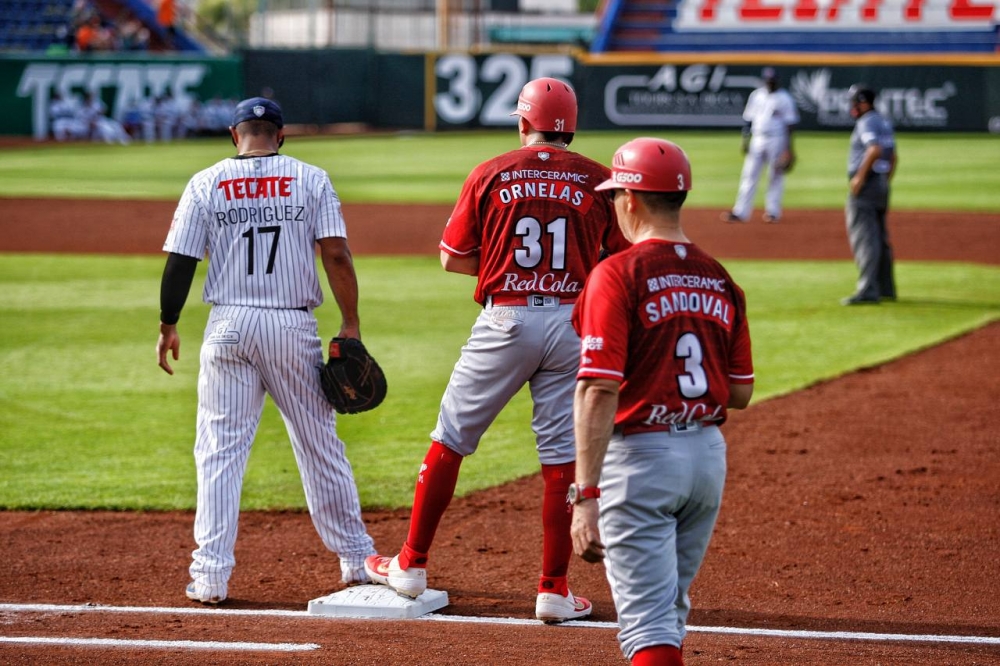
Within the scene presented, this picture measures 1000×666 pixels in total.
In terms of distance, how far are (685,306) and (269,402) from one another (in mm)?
7180

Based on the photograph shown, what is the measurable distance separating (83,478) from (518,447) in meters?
2.84

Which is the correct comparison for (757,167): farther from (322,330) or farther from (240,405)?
(240,405)

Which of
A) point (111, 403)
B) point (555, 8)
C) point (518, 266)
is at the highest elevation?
point (555, 8)

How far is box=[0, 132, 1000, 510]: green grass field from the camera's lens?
26.8 feet

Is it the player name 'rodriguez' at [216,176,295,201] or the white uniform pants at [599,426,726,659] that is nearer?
the white uniform pants at [599,426,726,659]

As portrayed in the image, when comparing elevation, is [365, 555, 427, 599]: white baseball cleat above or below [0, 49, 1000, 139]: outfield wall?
below

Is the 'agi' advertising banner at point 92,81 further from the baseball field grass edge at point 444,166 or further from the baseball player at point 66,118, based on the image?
the baseball field grass edge at point 444,166

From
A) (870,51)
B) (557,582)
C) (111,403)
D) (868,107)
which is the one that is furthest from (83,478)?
(870,51)

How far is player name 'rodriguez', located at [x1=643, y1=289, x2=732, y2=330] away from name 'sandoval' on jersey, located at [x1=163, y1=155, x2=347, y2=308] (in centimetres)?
220

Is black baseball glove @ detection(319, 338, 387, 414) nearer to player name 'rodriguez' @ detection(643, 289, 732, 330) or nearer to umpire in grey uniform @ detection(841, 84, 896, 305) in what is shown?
player name 'rodriguez' @ detection(643, 289, 732, 330)

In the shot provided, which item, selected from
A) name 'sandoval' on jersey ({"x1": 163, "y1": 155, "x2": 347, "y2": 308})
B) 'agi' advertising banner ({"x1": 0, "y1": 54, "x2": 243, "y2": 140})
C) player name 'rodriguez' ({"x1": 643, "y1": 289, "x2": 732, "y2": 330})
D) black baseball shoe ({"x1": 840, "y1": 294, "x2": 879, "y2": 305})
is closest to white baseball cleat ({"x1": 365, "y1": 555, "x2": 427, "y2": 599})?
name 'sandoval' on jersey ({"x1": 163, "y1": 155, "x2": 347, "y2": 308})

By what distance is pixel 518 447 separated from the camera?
8945 mm

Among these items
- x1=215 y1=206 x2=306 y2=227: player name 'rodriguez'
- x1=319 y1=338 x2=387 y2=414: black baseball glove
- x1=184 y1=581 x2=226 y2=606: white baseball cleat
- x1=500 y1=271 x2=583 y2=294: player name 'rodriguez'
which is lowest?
x1=184 y1=581 x2=226 y2=606: white baseball cleat

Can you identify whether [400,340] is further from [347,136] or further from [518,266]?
[347,136]
